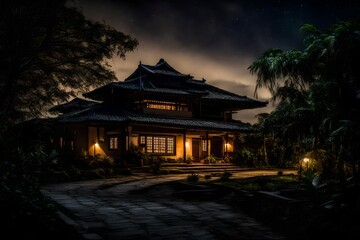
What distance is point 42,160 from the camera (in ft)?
61.3

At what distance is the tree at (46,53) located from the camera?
1210 centimetres

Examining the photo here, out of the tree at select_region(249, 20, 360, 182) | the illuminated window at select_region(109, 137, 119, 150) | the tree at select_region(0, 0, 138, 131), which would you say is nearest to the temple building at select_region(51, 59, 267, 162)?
the illuminated window at select_region(109, 137, 119, 150)

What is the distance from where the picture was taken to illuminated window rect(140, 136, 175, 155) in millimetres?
28802

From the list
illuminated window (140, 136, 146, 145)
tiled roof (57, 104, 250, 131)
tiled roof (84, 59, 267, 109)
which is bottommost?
illuminated window (140, 136, 146, 145)

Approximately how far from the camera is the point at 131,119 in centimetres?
2555

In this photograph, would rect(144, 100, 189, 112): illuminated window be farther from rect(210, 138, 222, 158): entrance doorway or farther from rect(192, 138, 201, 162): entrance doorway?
rect(210, 138, 222, 158): entrance doorway

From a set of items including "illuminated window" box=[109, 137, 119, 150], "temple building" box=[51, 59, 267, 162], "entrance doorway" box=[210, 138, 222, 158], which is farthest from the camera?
"entrance doorway" box=[210, 138, 222, 158]

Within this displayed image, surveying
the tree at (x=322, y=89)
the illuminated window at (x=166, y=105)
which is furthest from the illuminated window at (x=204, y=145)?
the tree at (x=322, y=89)

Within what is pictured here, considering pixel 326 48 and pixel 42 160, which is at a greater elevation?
pixel 326 48

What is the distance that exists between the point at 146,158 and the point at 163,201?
14220mm

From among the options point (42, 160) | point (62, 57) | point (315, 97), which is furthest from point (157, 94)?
point (315, 97)

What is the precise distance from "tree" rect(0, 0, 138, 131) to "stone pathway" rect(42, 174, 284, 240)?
520 centimetres

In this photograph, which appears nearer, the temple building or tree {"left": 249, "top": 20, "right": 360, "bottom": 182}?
tree {"left": 249, "top": 20, "right": 360, "bottom": 182}

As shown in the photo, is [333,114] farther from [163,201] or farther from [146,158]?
[146,158]
